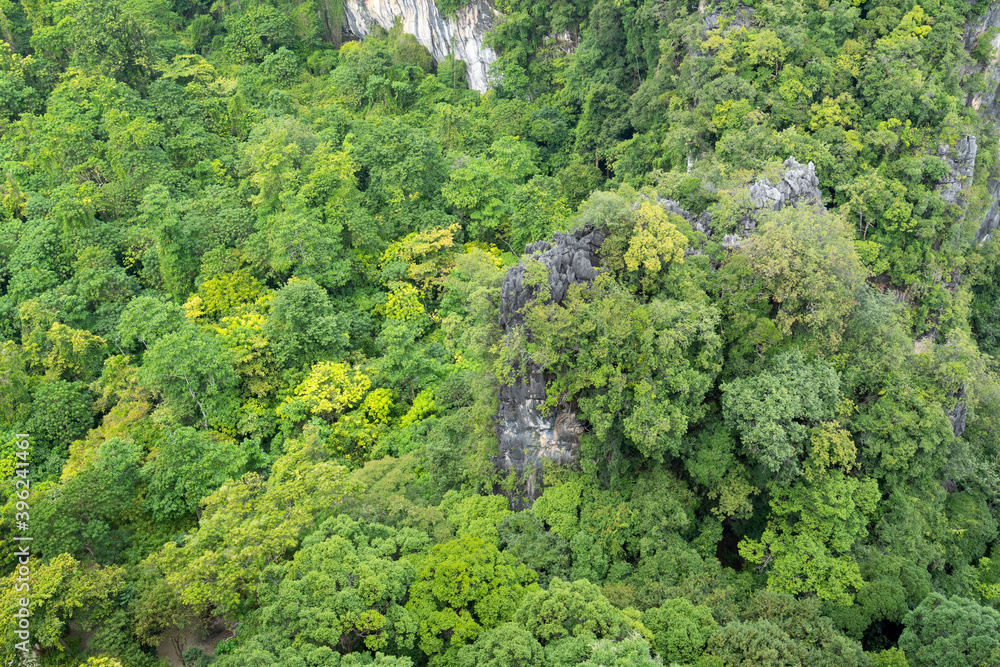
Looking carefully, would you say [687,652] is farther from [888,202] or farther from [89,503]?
[888,202]

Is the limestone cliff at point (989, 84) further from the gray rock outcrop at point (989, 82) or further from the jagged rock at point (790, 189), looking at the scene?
the jagged rock at point (790, 189)

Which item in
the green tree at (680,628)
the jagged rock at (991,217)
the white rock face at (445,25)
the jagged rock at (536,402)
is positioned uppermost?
the white rock face at (445,25)

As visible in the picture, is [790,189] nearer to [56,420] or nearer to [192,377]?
[192,377]

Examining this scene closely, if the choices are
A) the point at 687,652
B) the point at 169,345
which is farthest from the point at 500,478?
the point at 169,345

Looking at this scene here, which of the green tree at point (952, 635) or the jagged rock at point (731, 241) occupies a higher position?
the jagged rock at point (731, 241)

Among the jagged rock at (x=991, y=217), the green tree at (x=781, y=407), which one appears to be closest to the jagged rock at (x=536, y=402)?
the green tree at (x=781, y=407)

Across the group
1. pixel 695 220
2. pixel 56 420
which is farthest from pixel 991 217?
pixel 56 420

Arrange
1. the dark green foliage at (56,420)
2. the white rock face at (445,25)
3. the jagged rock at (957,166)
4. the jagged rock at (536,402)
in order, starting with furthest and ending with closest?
1. the white rock face at (445,25)
2. the jagged rock at (957,166)
3. the dark green foliage at (56,420)
4. the jagged rock at (536,402)
